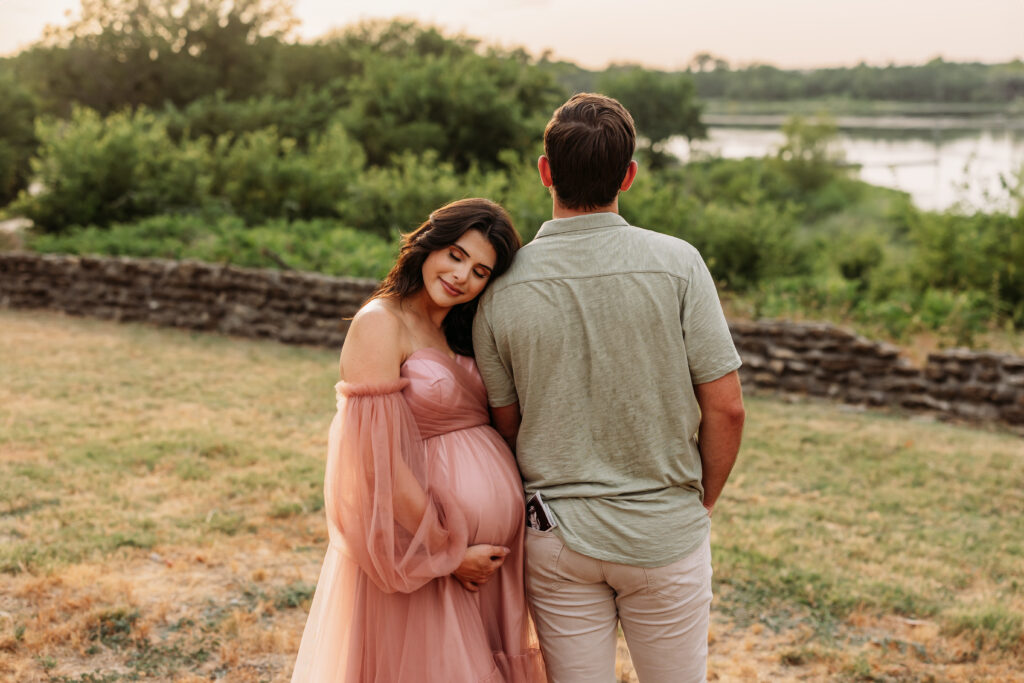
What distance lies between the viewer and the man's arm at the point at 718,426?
6.94 feet

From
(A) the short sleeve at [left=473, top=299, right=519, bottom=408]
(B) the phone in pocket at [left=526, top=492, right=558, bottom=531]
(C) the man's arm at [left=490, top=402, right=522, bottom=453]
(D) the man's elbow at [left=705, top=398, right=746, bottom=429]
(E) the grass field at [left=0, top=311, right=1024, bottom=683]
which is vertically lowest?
(E) the grass field at [left=0, top=311, right=1024, bottom=683]

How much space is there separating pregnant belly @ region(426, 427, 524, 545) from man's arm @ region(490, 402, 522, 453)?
0.06m

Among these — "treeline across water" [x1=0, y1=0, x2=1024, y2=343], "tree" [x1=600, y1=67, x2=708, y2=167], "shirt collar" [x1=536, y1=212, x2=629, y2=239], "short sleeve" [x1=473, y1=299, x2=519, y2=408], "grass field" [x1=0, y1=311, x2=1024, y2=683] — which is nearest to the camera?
"shirt collar" [x1=536, y1=212, x2=629, y2=239]

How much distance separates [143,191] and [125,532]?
9.38 metres

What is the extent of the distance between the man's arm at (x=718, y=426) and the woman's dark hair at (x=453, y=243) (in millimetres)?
615

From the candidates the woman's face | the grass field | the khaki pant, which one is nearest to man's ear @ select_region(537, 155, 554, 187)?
the woman's face

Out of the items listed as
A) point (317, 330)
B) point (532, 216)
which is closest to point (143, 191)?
point (317, 330)

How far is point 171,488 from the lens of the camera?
5.41 metres

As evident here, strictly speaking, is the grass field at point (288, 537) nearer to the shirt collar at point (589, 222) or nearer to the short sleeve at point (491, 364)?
the short sleeve at point (491, 364)

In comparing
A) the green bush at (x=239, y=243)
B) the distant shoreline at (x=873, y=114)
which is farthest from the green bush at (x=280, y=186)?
the distant shoreline at (x=873, y=114)

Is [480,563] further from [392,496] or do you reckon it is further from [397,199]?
[397,199]

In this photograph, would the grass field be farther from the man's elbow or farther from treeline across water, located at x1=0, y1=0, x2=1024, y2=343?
treeline across water, located at x1=0, y1=0, x2=1024, y2=343

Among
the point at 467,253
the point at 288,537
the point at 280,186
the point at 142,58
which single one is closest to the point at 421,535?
the point at 467,253

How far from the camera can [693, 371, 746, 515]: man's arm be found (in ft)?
6.94
